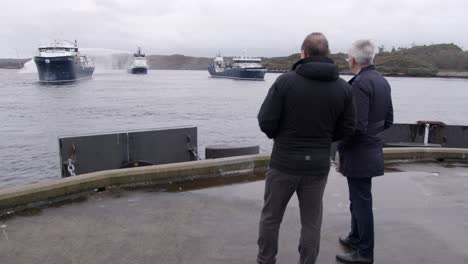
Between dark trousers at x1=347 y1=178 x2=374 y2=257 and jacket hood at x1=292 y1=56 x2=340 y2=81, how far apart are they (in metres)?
1.07

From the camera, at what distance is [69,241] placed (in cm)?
438

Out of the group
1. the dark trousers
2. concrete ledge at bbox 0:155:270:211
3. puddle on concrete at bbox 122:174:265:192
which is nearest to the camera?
the dark trousers

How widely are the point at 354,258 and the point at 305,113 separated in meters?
1.62

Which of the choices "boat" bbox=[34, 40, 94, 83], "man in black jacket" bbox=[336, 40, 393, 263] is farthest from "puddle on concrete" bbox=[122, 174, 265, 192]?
"boat" bbox=[34, 40, 94, 83]

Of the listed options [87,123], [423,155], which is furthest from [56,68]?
[423,155]

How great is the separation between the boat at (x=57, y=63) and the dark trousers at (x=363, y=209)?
80.8 m

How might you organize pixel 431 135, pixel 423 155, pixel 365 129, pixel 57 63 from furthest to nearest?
pixel 57 63
pixel 431 135
pixel 423 155
pixel 365 129

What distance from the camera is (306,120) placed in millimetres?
3121

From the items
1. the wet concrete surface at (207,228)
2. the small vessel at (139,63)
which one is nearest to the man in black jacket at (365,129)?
the wet concrete surface at (207,228)

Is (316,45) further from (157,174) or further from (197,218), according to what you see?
(157,174)

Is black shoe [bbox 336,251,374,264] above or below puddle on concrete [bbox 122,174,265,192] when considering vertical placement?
above

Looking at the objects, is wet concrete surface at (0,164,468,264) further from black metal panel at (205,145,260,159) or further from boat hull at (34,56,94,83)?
boat hull at (34,56,94,83)

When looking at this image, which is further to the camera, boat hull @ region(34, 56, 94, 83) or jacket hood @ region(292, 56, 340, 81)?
boat hull @ region(34, 56, 94, 83)

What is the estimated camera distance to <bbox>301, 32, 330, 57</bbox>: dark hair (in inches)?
123
